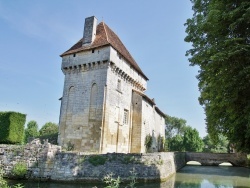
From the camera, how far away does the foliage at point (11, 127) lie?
1683cm

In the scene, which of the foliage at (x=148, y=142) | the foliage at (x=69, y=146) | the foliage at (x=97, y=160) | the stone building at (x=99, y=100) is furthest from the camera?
the foliage at (x=148, y=142)

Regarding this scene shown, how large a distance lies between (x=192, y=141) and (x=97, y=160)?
41612 mm

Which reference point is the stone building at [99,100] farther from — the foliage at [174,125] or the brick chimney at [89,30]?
the foliage at [174,125]

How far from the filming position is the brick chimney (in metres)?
20.6

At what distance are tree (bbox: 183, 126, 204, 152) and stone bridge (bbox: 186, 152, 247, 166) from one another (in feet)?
61.0

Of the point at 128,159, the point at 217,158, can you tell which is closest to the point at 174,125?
the point at 217,158

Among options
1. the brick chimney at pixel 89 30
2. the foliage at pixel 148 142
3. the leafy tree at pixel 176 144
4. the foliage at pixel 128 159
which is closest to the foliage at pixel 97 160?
the foliage at pixel 128 159

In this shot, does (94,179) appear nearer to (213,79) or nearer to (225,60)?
(213,79)

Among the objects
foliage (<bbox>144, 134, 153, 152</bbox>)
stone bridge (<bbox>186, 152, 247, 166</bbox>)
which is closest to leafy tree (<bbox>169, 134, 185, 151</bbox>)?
stone bridge (<bbox>186, 152, 247, 166</bbox>)

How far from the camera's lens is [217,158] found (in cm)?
3177

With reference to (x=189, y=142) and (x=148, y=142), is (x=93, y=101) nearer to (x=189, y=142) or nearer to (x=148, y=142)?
(x=148, y=142)

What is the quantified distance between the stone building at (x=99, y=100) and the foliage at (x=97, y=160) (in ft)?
12.6

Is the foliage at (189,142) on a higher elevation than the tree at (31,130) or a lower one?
lower

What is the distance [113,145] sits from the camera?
1916cm
